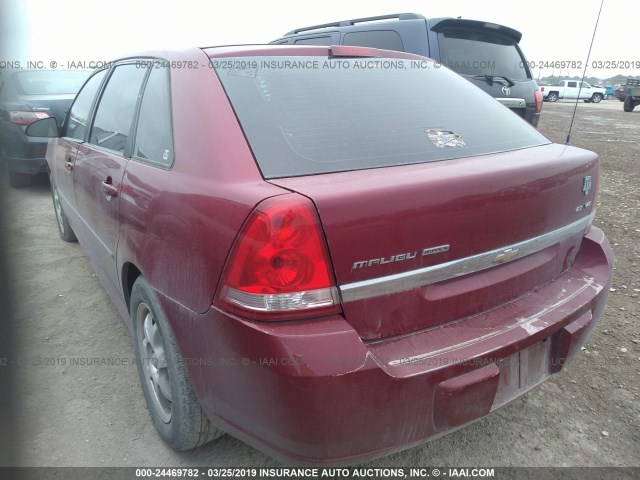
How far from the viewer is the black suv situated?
5090 mm

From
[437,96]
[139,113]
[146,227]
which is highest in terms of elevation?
[437,96]

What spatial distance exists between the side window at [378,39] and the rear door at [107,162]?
10.8 ft

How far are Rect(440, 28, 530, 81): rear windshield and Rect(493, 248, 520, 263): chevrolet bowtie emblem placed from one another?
382 centimetres

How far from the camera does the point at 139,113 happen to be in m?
2.29

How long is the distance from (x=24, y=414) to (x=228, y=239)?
5.36 ft

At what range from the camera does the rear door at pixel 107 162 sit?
2.34 m

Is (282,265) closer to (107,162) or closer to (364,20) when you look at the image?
(107,162)

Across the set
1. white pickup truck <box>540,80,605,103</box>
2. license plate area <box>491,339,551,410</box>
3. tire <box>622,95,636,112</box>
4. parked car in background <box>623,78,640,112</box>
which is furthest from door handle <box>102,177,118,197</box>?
white pickup truck <box>540,80,605,103</box>

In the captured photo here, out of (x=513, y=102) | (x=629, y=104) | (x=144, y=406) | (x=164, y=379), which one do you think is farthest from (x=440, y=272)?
(x=629, y=104)

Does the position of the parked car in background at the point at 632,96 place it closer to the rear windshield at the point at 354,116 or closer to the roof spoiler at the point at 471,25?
the roof spoiler at the point at 471,25

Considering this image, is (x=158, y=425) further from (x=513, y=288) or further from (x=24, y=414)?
(x=513, y=288)

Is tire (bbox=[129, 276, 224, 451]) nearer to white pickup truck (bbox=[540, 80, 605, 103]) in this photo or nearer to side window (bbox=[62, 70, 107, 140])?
side window (bbox=[62, 70, 107, 140])

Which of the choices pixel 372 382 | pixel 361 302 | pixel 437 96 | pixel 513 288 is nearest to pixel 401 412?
pixel 372 382

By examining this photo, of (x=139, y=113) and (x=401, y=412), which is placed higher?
(x=139, y=113)
